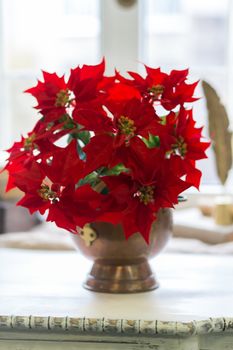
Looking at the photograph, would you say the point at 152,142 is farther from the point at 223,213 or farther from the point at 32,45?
the point at 32,45

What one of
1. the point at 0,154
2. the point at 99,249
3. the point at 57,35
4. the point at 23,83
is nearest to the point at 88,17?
the point at 57,35

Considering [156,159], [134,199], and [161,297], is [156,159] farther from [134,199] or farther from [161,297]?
[161,297]

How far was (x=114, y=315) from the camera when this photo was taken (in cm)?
115

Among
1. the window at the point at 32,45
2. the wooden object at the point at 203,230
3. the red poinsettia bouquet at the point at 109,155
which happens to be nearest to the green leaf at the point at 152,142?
the red poinsettia bouquet at the point at 109,155

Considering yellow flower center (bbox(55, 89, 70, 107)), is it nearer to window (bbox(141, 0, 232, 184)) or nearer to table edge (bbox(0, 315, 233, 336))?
table edge (bbox(0, 315, 233, 336))

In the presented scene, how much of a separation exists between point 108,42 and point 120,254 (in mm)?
1565

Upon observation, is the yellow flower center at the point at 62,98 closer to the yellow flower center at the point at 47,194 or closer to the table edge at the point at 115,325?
the yellow flower center at the point at 47,194

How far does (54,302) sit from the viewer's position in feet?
4.00

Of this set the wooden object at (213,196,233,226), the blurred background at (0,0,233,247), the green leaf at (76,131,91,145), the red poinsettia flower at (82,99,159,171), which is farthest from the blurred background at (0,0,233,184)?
the red poinsettia flower at (82,99,159,171)

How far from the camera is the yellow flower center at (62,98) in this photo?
1221 millimetres

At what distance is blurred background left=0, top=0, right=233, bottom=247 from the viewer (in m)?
2.74

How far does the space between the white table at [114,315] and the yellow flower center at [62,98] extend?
0.99 ft

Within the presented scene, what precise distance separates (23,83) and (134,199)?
5.81 feet

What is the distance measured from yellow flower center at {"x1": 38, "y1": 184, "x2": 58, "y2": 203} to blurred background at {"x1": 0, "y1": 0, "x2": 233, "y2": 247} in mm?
1608
